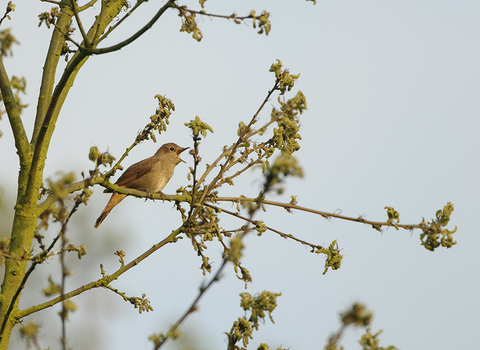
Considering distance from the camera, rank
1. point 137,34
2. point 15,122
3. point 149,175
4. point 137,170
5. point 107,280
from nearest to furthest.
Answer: point 137,34 → point 107,280 → point 15,122 → point 149,175 → point 137,170

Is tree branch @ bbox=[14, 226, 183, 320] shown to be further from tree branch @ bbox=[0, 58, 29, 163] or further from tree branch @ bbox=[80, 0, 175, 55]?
tree branch @ bbox=[80, 0, 175, 55]

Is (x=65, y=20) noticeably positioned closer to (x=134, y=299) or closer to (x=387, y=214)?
(x=134, y=299)

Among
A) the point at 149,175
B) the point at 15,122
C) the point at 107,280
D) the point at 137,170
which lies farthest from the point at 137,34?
the point at 137,170

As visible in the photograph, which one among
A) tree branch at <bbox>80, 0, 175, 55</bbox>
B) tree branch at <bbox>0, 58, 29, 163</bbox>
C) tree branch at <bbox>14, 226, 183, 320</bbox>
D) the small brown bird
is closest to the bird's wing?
the small brown bird

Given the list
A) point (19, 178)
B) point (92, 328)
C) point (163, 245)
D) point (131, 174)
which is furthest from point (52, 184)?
point (92, 328)

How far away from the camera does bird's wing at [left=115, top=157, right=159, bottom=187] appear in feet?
27.6

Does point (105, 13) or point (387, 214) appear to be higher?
point (105, 13)

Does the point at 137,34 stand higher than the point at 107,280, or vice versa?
the point at 137,34

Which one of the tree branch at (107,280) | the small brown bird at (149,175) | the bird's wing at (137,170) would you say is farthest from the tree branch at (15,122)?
the bird's wing at (137,170)

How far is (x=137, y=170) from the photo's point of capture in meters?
8.49

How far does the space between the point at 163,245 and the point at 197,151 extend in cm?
81

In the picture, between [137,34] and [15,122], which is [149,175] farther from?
[137,34]

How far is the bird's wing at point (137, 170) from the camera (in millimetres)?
8406

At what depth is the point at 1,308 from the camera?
3.38m
